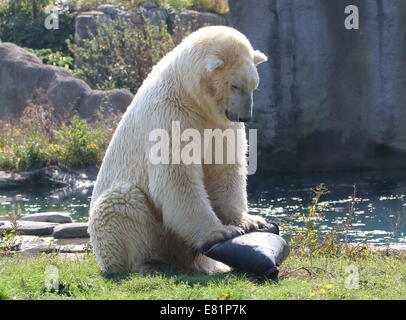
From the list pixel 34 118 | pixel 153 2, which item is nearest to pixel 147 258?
pixel 34 118

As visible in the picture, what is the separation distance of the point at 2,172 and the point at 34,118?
1881 mm

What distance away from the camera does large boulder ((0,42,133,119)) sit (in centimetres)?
1756

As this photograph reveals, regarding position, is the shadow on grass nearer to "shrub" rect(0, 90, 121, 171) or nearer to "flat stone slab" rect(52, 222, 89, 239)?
"flat stone slab" rect(52, 222, 89, 239)

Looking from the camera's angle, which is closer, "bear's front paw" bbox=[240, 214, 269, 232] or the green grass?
the green grass

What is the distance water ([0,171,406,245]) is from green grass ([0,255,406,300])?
4.51m

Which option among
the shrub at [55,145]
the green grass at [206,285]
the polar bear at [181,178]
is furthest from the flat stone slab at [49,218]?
the polar bear at [181,178]

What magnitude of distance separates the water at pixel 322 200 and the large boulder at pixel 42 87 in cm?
372

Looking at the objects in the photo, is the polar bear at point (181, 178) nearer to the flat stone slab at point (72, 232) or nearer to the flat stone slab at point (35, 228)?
the flat stone slab at point (72, 232)

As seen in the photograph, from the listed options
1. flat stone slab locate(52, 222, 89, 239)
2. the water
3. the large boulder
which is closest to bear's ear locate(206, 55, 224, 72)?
the water

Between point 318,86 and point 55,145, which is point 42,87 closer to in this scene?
point 55,145

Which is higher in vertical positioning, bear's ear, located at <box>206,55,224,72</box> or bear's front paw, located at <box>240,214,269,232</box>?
bear's ear, located at <box>206,55,224,72</box>

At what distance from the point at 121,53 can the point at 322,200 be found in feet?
31.8

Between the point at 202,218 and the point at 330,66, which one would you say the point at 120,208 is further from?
the point at 330,66

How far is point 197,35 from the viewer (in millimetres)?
5895
